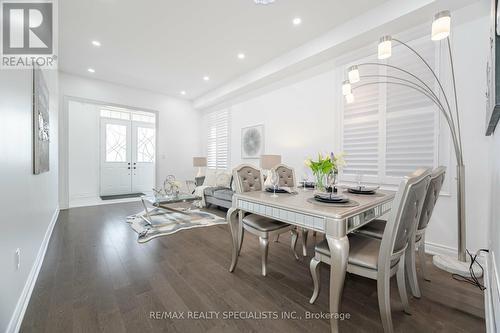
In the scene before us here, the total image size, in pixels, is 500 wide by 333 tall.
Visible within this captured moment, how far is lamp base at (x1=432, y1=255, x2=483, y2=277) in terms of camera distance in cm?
198

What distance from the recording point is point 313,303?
1.62m

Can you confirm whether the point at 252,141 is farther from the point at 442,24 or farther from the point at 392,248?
the point at 392,248

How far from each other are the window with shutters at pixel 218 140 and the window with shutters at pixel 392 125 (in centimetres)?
338

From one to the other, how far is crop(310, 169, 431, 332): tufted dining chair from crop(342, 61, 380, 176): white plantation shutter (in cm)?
179

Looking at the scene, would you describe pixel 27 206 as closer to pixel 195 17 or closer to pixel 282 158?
pixel 195 17

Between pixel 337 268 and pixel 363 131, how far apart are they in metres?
2.51

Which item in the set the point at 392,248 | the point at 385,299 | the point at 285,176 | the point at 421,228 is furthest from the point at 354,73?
the point at 385,299

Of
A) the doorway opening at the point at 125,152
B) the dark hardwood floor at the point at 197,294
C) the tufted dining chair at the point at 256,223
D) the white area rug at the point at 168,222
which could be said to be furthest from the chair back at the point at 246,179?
the doorway opening at the point at 125,152

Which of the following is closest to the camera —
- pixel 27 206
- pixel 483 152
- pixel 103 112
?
pixel 27 206

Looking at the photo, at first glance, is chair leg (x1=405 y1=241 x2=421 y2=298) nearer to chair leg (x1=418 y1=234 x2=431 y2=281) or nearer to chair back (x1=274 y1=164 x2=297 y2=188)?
chair leg (x1=418 y1=234 x2=431 y2=281)

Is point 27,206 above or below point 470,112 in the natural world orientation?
below

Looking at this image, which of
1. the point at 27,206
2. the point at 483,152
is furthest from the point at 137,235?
the point at 483,152

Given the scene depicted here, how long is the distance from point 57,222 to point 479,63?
6.44 metres

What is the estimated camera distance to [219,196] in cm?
Answer: 444
